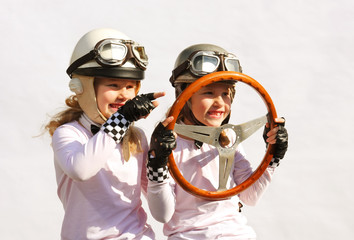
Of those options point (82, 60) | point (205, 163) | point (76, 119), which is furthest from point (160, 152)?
point (82, 60)

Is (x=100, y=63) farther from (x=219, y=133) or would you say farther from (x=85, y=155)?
(x=219, y=133)

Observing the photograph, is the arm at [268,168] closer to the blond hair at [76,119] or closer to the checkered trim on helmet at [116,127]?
the blond hair at [76,119]

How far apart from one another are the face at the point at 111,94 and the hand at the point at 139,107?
23cm

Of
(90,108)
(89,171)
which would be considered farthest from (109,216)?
(90,108)

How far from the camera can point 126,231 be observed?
2893mm

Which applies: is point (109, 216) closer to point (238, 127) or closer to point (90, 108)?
point (90, 108)

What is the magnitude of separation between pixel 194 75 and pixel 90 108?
23.7 inches

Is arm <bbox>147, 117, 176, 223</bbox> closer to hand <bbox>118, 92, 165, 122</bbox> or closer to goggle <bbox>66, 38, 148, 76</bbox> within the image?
hand <bbox>118, 92, 165, 122</bbox>

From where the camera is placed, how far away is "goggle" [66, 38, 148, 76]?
2896 mm

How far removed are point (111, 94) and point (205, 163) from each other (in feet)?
2.16

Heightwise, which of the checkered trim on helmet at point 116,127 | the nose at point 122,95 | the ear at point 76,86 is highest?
the ear at point 76,86

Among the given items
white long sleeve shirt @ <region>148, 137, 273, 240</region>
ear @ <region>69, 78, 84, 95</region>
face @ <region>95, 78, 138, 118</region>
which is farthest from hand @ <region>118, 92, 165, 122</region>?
white long sleeve shirt @ <region>148, 137, 273, 240</region>

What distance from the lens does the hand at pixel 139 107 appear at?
8.70ft

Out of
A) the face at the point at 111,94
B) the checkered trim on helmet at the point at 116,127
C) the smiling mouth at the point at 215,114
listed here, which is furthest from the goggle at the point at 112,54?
the smiling mouth at the point at 215,114
